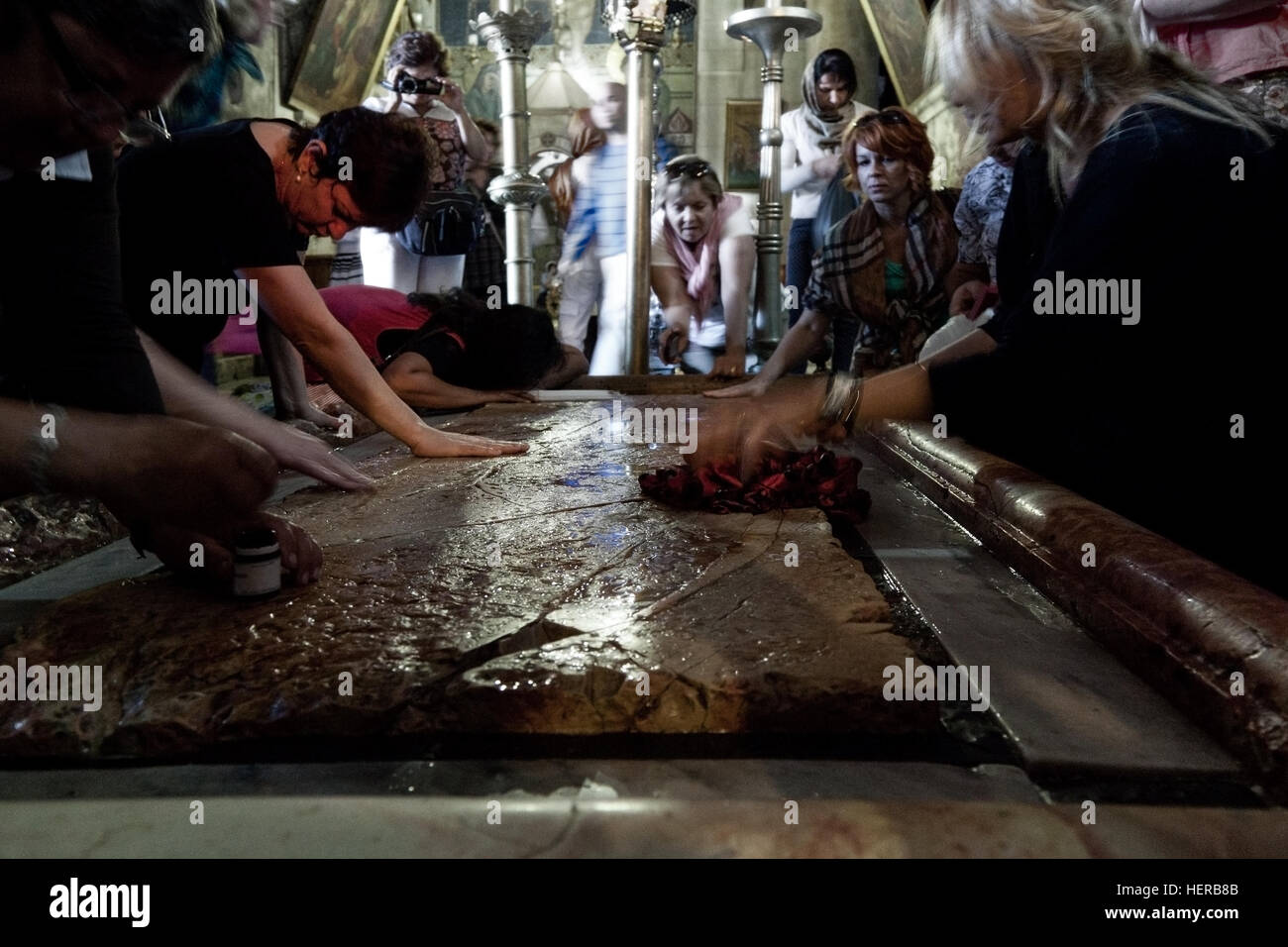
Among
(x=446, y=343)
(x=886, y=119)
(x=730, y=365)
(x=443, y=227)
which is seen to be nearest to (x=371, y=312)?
(x=446, y=343)

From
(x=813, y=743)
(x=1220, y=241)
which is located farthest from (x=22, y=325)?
(x=1220, y=241)

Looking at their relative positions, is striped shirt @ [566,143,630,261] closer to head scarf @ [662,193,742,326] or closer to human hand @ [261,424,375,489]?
head scarf @ [662,193,742,326]

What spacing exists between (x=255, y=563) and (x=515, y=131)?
403 cm

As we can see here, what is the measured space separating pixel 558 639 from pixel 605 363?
4789mm

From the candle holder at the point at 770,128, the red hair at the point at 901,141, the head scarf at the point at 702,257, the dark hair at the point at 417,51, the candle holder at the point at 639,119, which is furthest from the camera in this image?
the head scarf at the point at 702,257

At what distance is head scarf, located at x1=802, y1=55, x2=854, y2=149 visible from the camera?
5.84 m

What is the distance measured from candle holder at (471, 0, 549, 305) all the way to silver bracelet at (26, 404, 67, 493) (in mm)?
4066

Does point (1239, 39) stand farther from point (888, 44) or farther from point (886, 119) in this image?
→ point (888, 44)

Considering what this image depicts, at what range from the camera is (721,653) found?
1.27 meters

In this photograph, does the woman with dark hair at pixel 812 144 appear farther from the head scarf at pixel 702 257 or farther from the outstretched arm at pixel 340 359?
the outstretched arm at pixel 340 359

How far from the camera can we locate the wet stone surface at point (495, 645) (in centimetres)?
114

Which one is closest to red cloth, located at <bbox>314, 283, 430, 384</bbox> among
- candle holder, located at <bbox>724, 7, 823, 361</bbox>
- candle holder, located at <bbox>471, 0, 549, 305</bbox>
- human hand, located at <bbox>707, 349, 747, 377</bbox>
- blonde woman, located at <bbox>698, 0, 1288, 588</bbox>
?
candle holder, located at <bbox>471, 0, 549, 305</bbox>

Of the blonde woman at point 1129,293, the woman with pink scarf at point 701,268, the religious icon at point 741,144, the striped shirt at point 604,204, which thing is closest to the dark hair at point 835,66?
the woman with pink scarf at point 701,268

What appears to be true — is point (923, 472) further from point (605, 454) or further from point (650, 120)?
point (650, 120)
